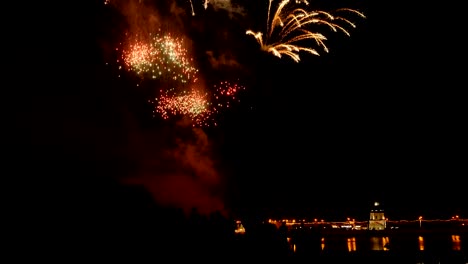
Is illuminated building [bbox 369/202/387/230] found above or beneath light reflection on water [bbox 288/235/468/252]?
above

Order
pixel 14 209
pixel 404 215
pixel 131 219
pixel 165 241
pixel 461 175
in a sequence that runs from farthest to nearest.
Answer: pixel 404 215, pixel 461 175, pixel 14 209, pixel 131 219, pixel 165 241

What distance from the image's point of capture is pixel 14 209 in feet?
39.0

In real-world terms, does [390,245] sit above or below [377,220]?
below

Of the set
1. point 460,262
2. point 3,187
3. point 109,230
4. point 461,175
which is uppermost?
point 461,175

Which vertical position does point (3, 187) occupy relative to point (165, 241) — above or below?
above

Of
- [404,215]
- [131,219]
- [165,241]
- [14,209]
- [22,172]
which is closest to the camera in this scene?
[165,241]

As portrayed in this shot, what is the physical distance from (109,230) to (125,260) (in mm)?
1304

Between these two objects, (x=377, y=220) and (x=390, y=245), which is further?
(x=377, y=220)

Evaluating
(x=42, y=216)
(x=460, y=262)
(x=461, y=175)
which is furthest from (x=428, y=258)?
(x=461, y=175)

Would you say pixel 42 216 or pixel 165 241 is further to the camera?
pixel 42 216

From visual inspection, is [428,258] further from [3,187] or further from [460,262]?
[3,187]

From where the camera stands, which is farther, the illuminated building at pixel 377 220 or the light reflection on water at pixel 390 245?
the illuminated building at pixel 377 220

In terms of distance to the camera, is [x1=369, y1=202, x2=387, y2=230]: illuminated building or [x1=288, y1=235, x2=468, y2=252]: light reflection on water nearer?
[x1=288, y1=235, x2=468, y2=252]: light reflection on water

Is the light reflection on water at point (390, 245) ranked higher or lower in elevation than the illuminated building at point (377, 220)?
lower
